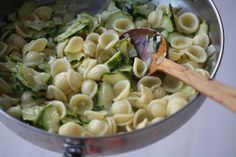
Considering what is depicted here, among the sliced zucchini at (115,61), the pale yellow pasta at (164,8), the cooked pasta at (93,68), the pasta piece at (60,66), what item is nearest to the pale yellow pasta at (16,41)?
the cooked pasta at (93,68)

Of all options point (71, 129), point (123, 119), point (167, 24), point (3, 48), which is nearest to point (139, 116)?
point (123, 119)

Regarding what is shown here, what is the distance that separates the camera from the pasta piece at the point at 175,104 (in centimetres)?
78

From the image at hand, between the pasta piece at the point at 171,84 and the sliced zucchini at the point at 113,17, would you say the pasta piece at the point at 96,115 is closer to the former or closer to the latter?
the pasta piece at the point at 171,84

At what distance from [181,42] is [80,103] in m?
0.26

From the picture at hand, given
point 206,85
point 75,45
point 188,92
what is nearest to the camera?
point 206,85

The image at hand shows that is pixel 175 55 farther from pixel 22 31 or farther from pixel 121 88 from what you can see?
pixel 22 31

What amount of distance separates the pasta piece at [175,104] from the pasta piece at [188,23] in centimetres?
21

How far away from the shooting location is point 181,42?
94 centimetres

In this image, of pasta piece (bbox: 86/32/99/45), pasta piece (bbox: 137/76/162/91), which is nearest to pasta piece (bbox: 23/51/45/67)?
pasta piece (bbox: 86/32/99/45)

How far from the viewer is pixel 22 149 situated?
881mm

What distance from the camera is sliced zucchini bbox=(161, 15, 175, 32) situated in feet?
3.08

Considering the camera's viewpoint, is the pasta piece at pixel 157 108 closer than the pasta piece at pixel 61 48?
Yes

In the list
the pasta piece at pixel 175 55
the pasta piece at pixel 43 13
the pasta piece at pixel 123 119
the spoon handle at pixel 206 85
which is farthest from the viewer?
the pasta piece at pixel 43 13

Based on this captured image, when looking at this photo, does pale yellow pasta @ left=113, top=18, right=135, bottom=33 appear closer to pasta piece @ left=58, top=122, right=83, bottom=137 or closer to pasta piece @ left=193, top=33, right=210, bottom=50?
pasta piece @ left=193, top=33, right=210, bottom=50
